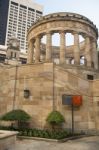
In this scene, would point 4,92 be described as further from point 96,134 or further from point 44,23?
point 44,23

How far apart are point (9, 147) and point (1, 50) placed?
272 ft

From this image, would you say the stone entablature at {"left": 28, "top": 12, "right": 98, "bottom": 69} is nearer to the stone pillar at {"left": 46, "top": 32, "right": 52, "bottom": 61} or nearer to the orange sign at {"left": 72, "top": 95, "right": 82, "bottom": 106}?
the stone pillar at {"left": 46, "top": 32, "right": 52, "bottom": 61}

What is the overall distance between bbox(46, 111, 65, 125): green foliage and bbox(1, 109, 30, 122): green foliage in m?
2.35

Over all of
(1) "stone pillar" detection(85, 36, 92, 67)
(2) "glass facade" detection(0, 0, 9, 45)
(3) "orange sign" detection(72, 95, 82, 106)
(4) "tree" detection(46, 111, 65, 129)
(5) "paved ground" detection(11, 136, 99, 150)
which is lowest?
(5) "paved ground" detection(11, 136, 99, 150)

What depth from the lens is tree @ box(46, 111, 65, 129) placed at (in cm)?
2033

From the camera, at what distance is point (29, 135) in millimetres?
18547

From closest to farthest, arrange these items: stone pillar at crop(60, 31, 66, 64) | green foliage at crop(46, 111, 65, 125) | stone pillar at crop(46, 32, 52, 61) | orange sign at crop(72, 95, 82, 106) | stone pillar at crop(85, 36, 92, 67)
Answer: green foliage at crop(46, 111, 65, 125), orange sign at crop(72, 95, 82, 106), stone pillar at crop(60, 31, 66, 64), stone pillar at crop(46, 32, 52, 61), stone pillar at crop(85, 36, 92, 67)

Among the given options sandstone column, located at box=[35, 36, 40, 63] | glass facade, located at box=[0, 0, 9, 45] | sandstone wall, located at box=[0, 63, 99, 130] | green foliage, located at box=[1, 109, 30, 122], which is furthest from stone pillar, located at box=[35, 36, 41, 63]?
glass facade, located at box=[0, 0, 9, 45]

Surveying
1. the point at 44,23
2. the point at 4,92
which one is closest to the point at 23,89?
the point at 4,92

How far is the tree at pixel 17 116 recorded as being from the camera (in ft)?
65.5

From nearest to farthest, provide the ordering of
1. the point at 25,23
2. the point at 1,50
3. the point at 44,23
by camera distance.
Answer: the point at 44,23 → the point at 1,50 → the point at 25,23

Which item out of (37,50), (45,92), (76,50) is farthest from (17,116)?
(37,50)

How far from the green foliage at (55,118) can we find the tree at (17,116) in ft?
7.62

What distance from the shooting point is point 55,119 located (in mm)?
20297
